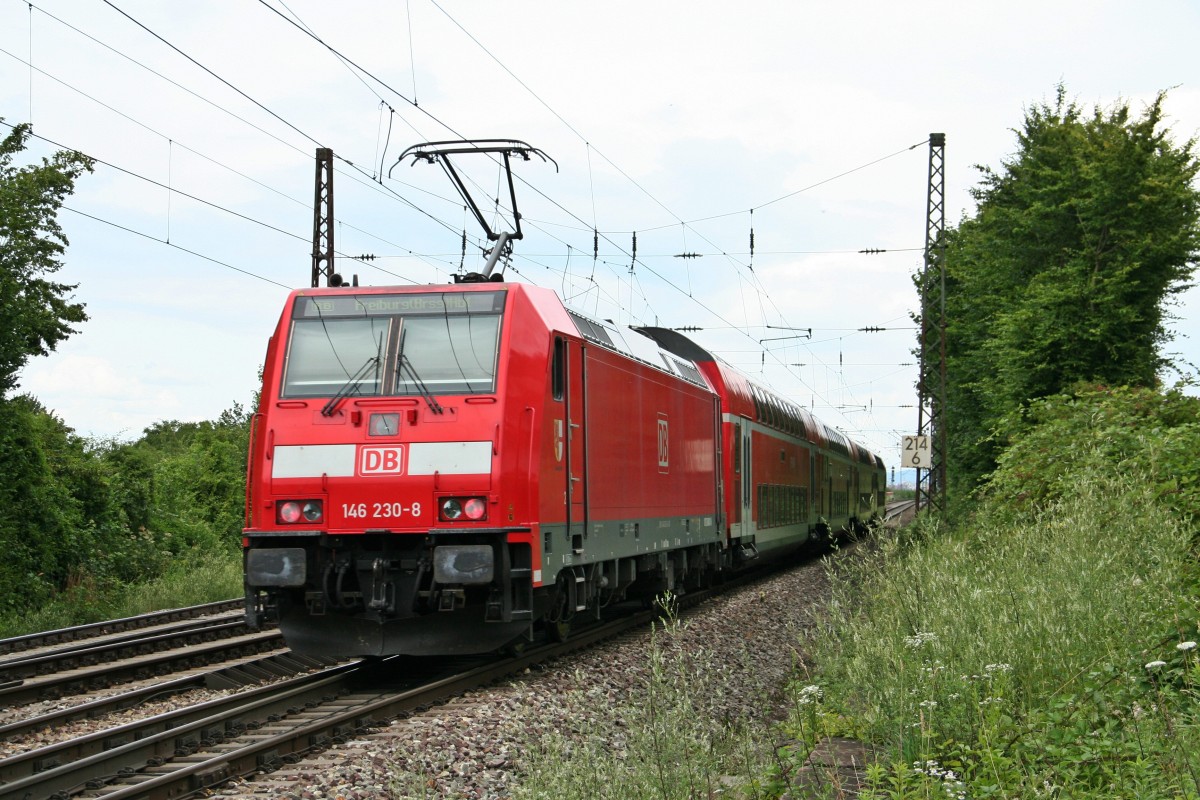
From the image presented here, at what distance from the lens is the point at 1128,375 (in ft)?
79.8

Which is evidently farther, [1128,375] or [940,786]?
[1128,375]

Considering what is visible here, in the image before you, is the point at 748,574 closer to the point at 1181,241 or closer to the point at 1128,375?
the point at 1128,375

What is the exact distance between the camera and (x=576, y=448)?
11.4 metres

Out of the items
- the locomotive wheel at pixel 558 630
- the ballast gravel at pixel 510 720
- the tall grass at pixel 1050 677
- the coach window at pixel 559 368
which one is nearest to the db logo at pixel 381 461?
the coach window at pixel 559 368

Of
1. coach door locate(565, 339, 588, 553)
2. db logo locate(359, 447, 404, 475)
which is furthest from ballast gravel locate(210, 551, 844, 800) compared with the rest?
db logo locate(359, 447, 404, 475)

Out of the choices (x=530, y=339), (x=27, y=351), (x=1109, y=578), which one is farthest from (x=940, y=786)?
(x=27, y=351)

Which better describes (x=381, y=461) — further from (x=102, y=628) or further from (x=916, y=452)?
(x=916, y=452)

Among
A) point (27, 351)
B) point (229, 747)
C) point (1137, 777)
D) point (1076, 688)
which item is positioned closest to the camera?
point (1137, 777)

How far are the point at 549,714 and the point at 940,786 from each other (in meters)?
4.41

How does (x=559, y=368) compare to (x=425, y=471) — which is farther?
(x=559, y=368)

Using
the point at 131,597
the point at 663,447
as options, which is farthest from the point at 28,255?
the point at 663,447

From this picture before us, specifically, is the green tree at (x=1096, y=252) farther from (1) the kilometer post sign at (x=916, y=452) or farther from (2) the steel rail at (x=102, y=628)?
(2) the steel rail at (x=102, y=628)

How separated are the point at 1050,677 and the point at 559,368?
578 cm

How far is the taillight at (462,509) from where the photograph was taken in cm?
977
